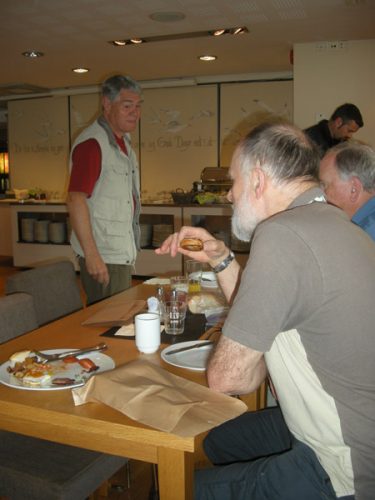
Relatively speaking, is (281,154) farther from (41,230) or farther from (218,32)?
(41,230)

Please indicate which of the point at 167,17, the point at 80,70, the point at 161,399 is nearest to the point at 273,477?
the point at 161,399

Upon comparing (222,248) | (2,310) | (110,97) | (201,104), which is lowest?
(2,310)

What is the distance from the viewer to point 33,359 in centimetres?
128

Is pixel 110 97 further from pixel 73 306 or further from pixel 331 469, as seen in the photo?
pixel 331 469

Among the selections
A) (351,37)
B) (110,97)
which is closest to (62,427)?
(110,97)

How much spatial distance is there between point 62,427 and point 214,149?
6.40m

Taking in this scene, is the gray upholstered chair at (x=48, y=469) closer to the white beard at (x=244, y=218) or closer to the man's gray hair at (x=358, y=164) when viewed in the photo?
the white beard at (x=244, y=218)

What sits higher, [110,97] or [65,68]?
[65,68]

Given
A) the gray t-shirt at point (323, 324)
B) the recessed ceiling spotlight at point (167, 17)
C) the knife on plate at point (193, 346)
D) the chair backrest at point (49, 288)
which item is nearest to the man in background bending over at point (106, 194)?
the chair backrest at point (49, 288)

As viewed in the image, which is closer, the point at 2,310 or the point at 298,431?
the point at 298,431

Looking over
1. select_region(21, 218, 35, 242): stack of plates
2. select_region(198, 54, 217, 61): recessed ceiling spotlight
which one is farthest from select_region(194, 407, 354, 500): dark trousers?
select_region(21, 218, 35, 242): stack of plates

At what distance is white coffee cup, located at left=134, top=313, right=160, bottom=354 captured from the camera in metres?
1.38

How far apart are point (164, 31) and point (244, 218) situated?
152 inches

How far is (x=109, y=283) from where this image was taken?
8.73ft
